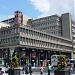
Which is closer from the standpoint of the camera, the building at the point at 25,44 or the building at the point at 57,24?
the building at the point at 25,44

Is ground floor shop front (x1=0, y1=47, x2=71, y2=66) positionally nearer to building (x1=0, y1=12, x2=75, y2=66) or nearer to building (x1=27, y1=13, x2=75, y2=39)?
building (x1=0, y1=12, x2=75, y2=66)

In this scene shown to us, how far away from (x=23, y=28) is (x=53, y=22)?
42178mm

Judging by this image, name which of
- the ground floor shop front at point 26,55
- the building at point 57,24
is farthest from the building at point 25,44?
the building at point 57,24

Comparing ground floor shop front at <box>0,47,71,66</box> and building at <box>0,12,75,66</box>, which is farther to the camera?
building at <box>0,12,75,66</box>

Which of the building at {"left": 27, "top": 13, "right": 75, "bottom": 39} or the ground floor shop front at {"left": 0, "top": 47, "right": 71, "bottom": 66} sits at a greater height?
the building at {"left": 27, "top": 13, "right": 75, "bottom": 39}

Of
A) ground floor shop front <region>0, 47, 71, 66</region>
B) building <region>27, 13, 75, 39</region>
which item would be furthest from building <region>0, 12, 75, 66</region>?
building <region>27, 13, 75, 39</region>

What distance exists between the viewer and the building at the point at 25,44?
268ft

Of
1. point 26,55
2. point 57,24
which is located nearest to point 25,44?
point 26,55

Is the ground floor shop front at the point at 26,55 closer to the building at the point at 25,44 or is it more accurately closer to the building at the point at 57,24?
the building at the point at 25,44

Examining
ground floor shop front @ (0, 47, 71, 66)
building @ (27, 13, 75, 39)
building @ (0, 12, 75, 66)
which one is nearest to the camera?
ground floor shop front @ (0, 47, 71, 66)

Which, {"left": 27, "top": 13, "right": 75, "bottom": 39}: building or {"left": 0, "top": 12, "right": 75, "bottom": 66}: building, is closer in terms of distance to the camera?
{"left": 0, "top": 12, "right": 75, "bottom": 66}: building

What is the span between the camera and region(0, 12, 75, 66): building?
81.8 meters

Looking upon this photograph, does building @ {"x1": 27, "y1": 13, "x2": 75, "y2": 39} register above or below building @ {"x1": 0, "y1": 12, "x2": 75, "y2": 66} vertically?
above

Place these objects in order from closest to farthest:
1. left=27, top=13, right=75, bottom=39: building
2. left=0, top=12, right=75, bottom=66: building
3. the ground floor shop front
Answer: the ground floor shop front
left=0, top=12, right=75, bottom=66: building
left=27, top=13, right=75, bottom=39: building
